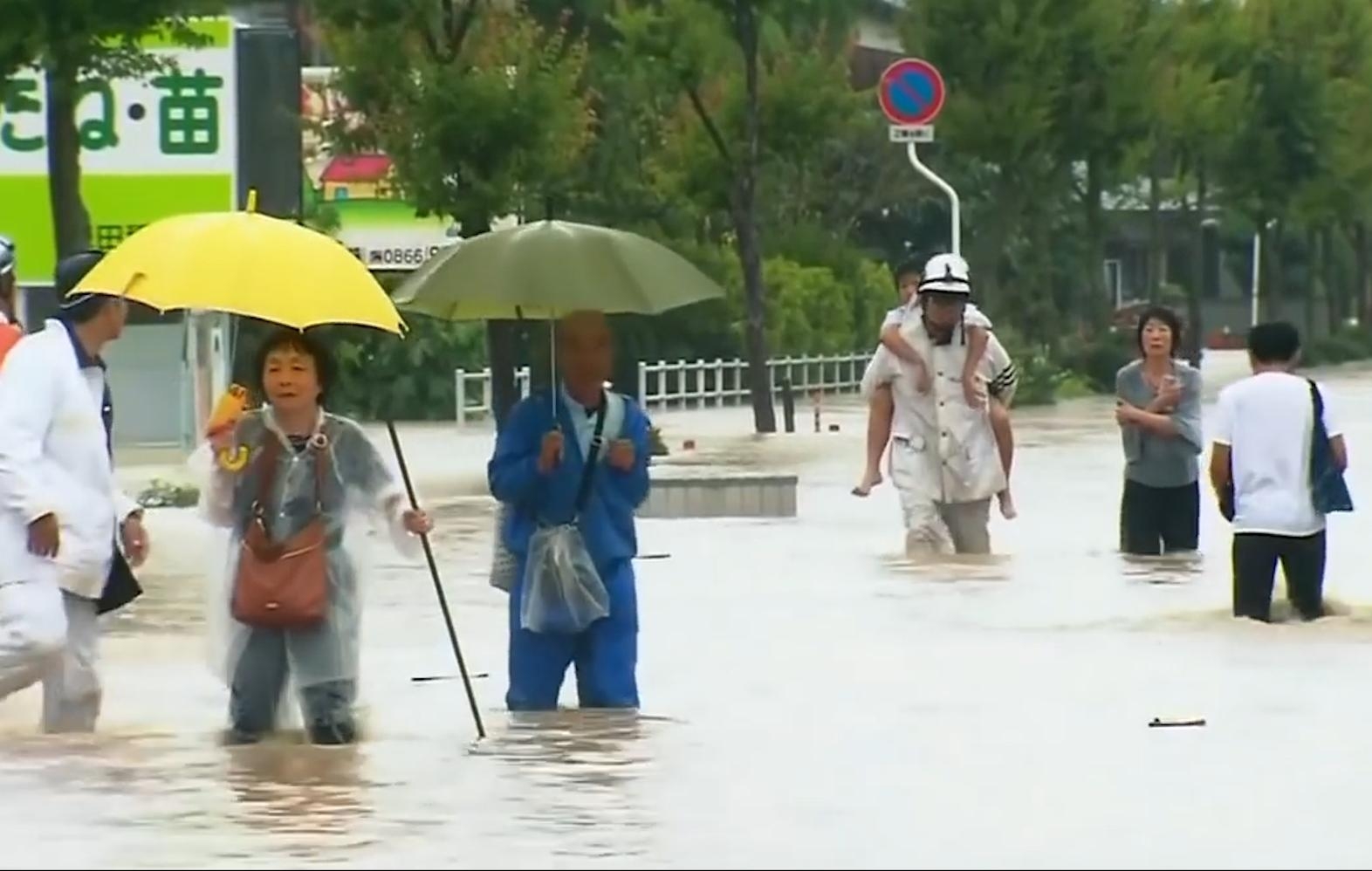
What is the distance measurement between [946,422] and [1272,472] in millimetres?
2996

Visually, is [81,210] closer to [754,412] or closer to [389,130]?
[389,130]

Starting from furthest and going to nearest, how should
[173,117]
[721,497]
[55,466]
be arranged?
[173,117] → [721,497] → [55,466]

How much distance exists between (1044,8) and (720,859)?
4343 cm

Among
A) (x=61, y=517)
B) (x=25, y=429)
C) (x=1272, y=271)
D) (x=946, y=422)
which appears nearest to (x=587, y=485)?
(x=61, y=517)

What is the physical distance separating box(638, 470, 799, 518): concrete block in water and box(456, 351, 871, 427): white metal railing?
17.9 m

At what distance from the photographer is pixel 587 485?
1119 cm

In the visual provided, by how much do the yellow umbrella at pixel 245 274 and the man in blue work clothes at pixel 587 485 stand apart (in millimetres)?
524

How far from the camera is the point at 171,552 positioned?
67.7 ft

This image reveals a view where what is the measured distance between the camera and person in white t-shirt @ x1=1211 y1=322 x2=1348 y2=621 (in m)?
15.0

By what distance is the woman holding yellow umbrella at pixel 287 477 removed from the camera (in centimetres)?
1064

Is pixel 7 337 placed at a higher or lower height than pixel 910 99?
lower

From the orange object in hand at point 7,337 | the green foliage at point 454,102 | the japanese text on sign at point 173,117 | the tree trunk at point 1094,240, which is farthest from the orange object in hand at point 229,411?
the tree trunk at point 1094,240

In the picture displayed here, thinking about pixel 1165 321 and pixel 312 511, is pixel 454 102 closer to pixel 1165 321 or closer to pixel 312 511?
pixel 1165 321

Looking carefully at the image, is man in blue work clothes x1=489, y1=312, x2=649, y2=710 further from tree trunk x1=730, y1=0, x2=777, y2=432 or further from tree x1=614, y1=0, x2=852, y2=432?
tree trunk x1=730, y1=0, x2=777, y2=432
